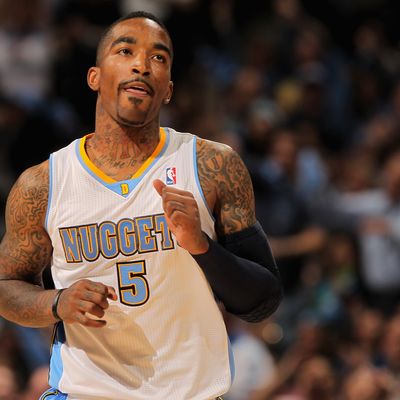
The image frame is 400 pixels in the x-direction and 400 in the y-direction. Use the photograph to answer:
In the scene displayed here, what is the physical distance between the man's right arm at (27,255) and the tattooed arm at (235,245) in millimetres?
464

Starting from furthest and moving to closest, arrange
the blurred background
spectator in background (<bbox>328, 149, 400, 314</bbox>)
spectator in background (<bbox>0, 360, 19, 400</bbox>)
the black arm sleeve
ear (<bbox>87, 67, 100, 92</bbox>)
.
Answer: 1. spectator in background (<bbox>328, 149, 400, 314</bbox>)
2. the blurred background
3. spectator in background (<bbox>0, 360, 19, 400</bbox>)
4. ear (<bbox>87, 67, 100, 92</bbox>)
5. the black arm sleeve

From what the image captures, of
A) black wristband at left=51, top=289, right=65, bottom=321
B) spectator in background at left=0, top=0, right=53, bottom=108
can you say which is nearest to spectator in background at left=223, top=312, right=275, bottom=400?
spectator in background at left=0, top=0, right=53, bottom=108

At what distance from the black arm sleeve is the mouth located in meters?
0.65

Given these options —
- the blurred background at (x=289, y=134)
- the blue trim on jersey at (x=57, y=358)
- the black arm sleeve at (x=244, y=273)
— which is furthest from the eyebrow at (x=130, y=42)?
the blurred background at (x=289, y=134)

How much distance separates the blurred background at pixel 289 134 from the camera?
25.7 ft

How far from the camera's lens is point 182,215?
3.54 meters

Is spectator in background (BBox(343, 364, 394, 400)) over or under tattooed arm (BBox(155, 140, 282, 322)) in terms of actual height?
under

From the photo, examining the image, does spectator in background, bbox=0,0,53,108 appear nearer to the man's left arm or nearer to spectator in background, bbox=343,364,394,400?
spectator in background, bbox=343,364,394,400

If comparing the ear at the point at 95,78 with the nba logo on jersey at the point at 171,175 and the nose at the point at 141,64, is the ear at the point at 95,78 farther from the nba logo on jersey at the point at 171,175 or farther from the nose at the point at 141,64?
the nba logo on jersey at the point at 171,175

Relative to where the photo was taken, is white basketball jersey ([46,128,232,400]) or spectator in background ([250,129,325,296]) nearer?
white basketball jersey ([46,128,232,400])

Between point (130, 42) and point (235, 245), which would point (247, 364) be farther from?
point (130, 42)

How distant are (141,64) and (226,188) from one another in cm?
59

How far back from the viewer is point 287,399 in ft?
24.1

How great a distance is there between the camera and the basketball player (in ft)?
12.6
